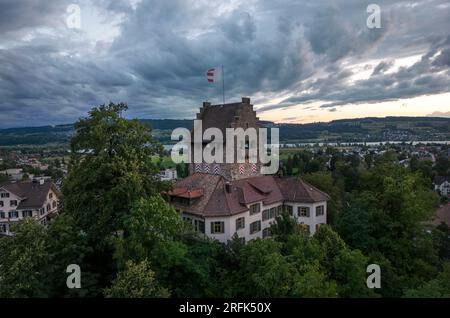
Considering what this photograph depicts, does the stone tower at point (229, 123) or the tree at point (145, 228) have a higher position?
the stone tower at point (229, 123)

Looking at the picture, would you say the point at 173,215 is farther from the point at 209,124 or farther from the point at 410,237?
the point at 410,237

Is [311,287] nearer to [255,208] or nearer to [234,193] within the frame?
[234,193]

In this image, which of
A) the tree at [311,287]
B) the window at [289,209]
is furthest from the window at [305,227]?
the tree at [311,287]

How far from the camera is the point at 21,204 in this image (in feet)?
194

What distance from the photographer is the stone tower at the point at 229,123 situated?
125 ft

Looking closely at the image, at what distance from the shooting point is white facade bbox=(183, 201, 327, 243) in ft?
106

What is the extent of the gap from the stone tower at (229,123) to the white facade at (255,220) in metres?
5.00

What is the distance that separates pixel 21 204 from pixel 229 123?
45.3m

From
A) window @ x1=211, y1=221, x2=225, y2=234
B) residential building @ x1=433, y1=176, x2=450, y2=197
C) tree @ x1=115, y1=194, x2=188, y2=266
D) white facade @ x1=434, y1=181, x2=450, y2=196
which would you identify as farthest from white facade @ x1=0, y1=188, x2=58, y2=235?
white facade @ x1=434, y1=181, x2=450, y2=196

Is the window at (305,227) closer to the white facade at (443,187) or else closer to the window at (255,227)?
the window at (255,227)

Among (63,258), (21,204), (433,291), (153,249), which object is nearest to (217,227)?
(153,249)

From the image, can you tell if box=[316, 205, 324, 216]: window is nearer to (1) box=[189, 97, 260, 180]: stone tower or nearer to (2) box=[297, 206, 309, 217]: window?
(2) box=[297, 206, 309, 217]: window
